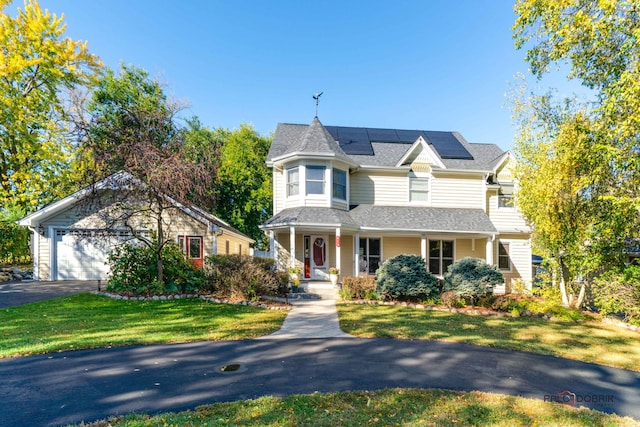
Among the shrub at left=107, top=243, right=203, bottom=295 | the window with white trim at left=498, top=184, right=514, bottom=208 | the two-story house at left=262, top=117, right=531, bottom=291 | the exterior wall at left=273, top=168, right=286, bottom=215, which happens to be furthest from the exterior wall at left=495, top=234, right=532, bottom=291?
the shrub at left=107, top=243, right=203, bottom=295

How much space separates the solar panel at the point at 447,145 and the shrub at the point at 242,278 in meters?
11.8

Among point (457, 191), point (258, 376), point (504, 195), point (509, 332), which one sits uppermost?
point (457, 191)

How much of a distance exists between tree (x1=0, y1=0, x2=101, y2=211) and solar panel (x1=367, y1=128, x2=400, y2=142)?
63.7 ft

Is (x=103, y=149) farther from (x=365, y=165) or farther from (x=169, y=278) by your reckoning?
(x=365, y=165)

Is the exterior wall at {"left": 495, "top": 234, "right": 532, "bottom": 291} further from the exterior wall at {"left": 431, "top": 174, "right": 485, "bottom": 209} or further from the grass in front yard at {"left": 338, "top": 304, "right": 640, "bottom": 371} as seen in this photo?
the grass in front yard at {"left": 338, "top": 304, "right": 640, "bottom": 371}

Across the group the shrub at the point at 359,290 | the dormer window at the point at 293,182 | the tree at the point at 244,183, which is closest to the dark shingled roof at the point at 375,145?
the dormer window at the point at 293,182

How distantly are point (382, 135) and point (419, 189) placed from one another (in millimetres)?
4685

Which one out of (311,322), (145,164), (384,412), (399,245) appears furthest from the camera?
(399,245)

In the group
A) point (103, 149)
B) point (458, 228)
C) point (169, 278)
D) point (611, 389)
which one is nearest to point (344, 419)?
point (611, 389)

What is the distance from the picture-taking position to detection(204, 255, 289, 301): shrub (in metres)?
11.3

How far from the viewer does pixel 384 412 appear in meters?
3.68

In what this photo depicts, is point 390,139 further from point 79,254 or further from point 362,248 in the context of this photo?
point 79,254

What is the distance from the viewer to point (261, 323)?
828 centimetres

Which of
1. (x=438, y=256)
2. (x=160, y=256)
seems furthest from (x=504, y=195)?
(x=160, y=256)
